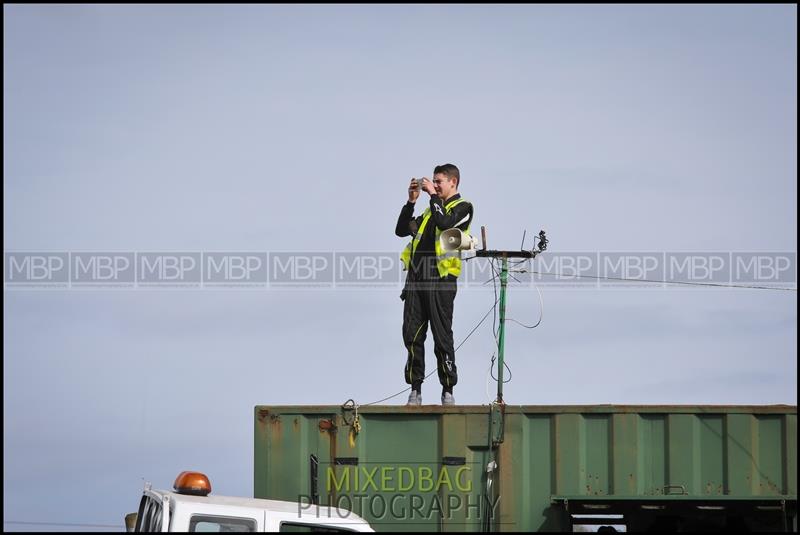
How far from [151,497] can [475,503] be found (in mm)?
2852

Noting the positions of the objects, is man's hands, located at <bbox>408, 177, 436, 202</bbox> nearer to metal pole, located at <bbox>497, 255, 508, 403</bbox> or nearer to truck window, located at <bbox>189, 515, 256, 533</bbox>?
metal pole, located at <bbox>497, 255, 508, 403</bbox>

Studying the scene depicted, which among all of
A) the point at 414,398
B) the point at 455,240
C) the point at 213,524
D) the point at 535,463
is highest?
the point at 455,240

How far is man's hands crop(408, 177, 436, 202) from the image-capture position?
11273mm

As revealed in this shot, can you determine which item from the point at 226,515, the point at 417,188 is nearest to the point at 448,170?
the point at 417,188

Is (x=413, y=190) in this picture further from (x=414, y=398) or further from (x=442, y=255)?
(x=414, y=398)

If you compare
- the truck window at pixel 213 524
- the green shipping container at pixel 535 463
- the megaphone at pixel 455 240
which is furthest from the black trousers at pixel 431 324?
the truck window at pixel 213 524

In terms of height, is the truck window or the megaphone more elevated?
the megaphone

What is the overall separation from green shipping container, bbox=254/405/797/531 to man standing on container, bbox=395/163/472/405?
0.85 m

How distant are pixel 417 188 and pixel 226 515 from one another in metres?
4.21

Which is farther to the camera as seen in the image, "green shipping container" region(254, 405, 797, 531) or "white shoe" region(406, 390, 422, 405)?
"white shoe" region(406, 390, 422, 405)

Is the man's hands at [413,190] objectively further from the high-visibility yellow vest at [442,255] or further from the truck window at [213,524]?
the truck window at [213,524]

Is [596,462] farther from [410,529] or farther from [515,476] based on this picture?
[410,529]

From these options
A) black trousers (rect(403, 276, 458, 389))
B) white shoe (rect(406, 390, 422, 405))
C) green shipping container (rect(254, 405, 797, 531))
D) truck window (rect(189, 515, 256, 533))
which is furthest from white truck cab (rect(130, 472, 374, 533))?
black trousers (rect(403, 276, 458, 389))

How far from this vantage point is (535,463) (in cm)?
1016
